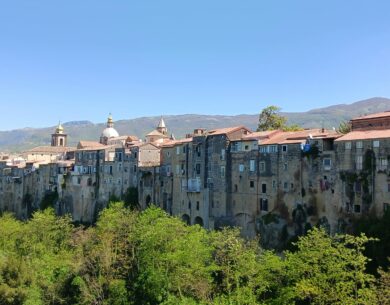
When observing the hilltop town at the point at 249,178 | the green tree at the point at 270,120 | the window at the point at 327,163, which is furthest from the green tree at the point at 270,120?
the window at the point at 327,163

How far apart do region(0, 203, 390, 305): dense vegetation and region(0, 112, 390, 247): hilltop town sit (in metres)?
7.34

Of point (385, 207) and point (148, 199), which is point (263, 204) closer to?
point (385, 207)

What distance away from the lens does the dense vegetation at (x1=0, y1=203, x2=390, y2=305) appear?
3300cm

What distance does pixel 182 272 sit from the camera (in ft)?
130

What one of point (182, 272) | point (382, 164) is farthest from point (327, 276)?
point (382, 164)

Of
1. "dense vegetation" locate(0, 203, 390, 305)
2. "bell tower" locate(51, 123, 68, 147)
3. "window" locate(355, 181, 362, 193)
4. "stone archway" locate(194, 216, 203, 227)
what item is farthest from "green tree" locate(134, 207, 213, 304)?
"bell tower" locate(51, 123, 68, 147)

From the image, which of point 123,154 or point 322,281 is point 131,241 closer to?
point 322,281

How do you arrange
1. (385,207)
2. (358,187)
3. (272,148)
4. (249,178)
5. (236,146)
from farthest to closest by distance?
1. (236,146)
2. (249,178)
3. (272,148)
4. (358,187)
5. (385,207)

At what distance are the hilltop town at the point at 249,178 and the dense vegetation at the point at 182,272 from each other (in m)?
7.34

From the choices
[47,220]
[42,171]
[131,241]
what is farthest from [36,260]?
[42,171]

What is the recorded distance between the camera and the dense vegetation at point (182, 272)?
3300 centimetres

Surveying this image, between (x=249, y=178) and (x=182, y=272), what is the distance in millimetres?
23396

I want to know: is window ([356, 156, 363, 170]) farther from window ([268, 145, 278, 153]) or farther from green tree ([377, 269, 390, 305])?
green tree ([377, 269, 390, 305])

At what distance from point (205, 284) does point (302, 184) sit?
20.2 m
